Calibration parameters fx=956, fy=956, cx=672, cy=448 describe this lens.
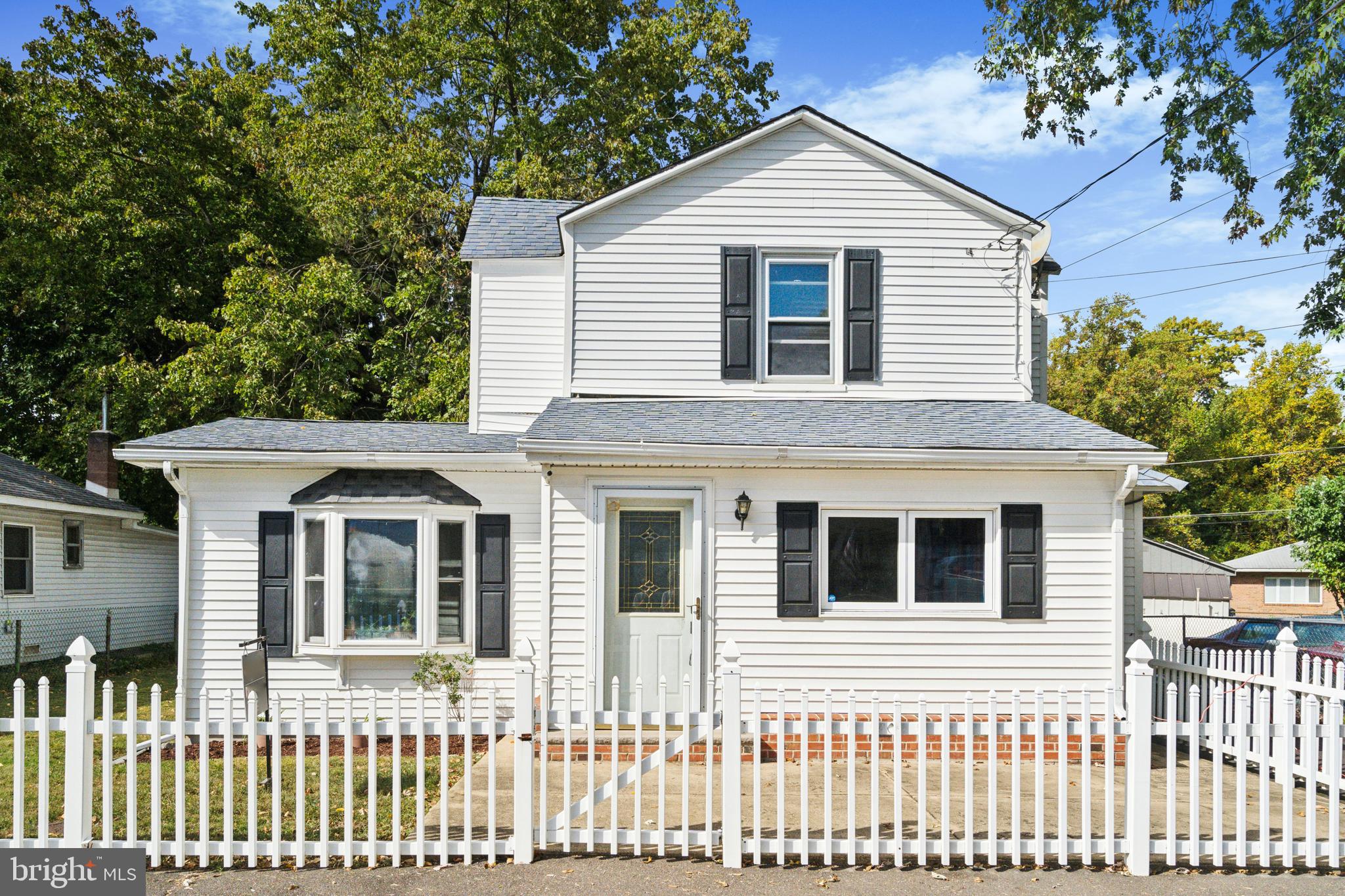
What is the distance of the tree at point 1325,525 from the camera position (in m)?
24.9

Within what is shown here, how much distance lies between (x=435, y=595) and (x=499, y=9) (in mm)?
17018

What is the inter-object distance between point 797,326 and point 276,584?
247 inches

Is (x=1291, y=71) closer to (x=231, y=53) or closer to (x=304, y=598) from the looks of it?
(x=304, y=598)

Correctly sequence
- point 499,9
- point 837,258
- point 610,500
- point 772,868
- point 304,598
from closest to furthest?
point 772,868 < point 610,500 < point 304,598 < point 837,258 < point 499,9

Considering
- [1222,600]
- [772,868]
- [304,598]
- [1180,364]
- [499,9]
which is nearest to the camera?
[772,868]

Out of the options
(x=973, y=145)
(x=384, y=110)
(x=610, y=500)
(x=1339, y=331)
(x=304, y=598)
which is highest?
(x=384, y=110)

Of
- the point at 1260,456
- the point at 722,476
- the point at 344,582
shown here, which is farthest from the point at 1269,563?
the point at 344,582

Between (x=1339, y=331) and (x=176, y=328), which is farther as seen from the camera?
(x=176, y=328)

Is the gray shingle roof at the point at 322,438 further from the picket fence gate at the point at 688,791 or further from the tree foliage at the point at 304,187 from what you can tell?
the tree foliage at the point at 304,187

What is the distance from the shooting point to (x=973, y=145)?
569 inches

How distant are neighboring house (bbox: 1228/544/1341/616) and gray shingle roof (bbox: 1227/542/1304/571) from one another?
13 cm

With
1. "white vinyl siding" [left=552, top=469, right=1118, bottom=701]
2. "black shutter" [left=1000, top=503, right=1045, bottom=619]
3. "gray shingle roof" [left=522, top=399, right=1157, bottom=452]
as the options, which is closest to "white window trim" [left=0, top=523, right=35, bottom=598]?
"gray shingle roof" [left=522, top=399, right=1157, bottom=452]

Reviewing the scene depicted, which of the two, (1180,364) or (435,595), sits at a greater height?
(1180,364)

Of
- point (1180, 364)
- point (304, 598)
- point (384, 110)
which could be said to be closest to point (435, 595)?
point (304, 598)
